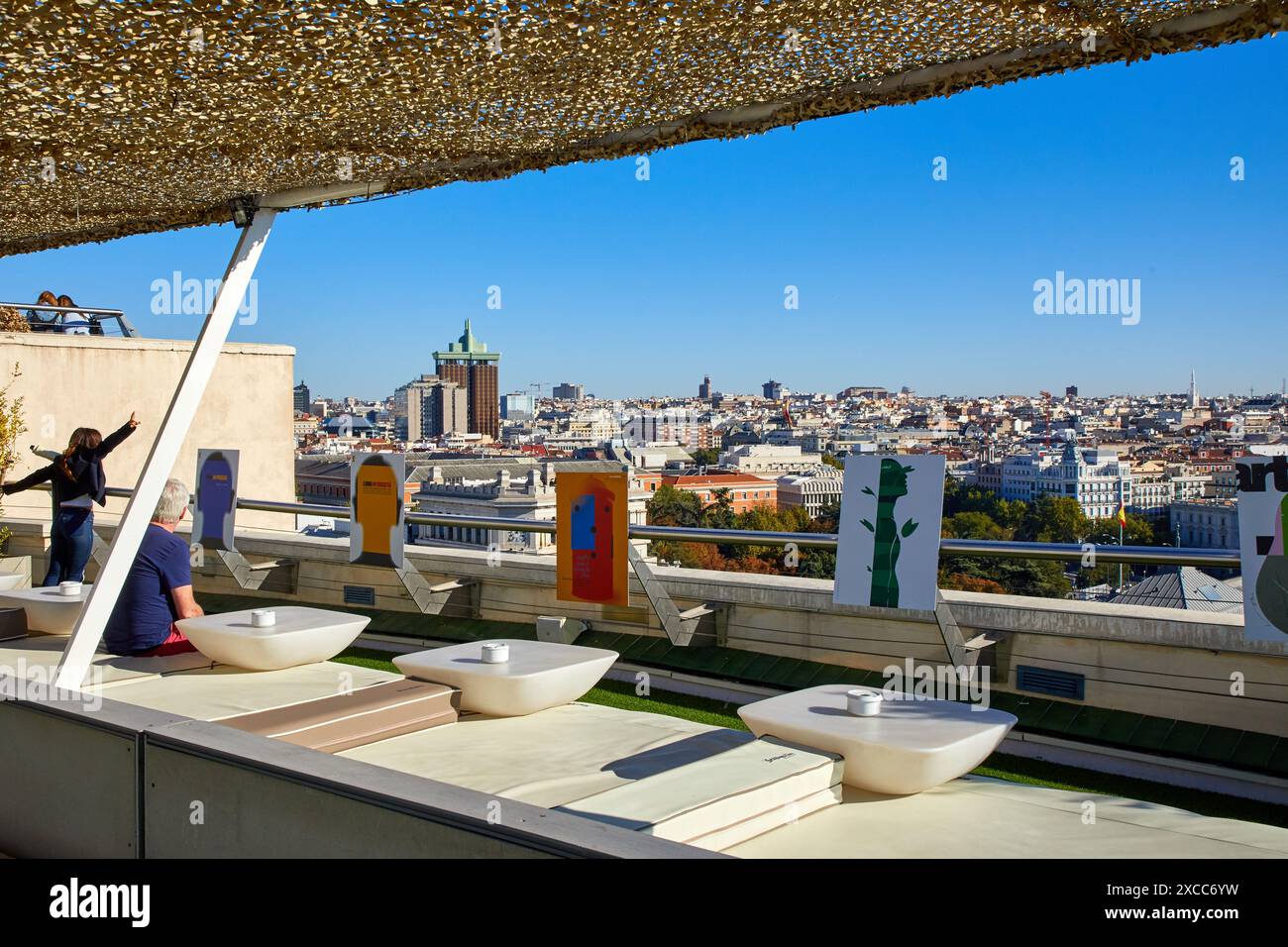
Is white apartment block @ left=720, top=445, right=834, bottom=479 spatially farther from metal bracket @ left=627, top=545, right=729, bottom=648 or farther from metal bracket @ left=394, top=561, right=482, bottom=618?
metal bracket @ left=627, top=545, right=729, bottom=648

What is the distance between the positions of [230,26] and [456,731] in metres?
2.75

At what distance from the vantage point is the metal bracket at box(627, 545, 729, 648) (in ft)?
20.6

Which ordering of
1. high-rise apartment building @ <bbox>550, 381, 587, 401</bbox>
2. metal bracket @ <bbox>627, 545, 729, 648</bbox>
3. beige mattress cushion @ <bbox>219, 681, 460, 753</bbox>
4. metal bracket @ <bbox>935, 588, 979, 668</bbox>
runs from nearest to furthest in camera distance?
beige mattress cushion @ <bbox>219, 681, 460, 753</bbox> → metal bracket @ <bbox>935, 588, 979, 668</bbox> → metal bracket @ <bbox>627, 545, 729, 648</bbox> → high-rise apartment building @ <bbox>550, 381, 587, 401</bbox>

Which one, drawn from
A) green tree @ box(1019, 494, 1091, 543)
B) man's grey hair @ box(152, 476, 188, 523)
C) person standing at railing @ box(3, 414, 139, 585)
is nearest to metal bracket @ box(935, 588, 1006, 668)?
man's grey hair @ box(152, 476, 188, 523)

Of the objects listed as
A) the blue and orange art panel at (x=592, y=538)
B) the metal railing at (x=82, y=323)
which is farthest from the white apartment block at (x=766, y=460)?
the blue and orange art panel at (x=592, y=538)

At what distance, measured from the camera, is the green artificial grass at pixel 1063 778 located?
4113 mm

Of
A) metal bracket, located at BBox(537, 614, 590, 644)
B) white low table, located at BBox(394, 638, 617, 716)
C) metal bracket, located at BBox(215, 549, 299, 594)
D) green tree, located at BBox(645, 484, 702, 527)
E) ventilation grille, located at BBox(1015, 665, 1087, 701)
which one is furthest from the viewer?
green tree, located at BBox(645, 484, 702, 527)

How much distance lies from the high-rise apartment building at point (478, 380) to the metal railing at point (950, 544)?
357ft

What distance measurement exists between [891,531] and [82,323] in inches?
472

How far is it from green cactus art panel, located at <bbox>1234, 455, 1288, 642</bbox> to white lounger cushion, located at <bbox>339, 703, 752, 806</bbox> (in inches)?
85.1

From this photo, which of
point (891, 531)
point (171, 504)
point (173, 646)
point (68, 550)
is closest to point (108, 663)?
point (173, 646)

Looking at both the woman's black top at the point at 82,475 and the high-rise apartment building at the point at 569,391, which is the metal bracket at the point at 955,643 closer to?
the woman's black top at the point at 82,475
